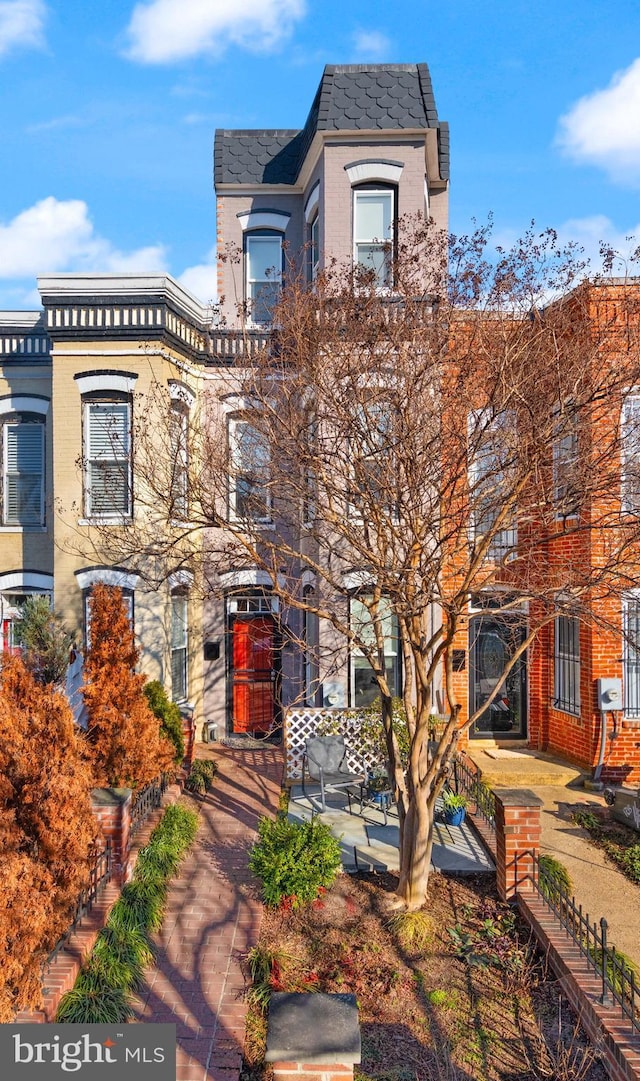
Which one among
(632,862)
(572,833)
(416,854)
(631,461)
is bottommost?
(572,833)

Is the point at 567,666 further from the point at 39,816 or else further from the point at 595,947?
the point at 39,816

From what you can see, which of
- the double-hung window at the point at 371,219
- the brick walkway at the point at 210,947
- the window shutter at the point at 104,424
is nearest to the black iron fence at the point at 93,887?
the brick walkway at the point at 210,947

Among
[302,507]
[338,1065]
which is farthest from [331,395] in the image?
[338,1065]

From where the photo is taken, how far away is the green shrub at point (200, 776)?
10.7 meters

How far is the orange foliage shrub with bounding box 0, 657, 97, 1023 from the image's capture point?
16.4ft

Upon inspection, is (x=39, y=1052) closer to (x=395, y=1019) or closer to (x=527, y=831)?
(x=395, y=1019)

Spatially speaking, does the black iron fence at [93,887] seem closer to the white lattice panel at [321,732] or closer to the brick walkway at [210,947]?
the brick walkway at [210,947]

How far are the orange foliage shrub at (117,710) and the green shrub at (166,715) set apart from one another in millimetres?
1279

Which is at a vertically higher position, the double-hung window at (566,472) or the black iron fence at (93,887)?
the double-hung window at (566,472)

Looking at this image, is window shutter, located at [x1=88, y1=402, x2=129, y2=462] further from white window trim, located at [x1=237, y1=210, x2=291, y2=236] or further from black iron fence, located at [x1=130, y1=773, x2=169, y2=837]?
white window trim, located at [x1=237, y1=210, x2=291, y2=236]

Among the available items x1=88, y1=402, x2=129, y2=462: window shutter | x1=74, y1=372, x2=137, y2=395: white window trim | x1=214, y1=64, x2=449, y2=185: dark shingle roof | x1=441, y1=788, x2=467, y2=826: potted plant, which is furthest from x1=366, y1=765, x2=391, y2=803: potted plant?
x1=214, y1=64, x2=449, y2=185: dark shingle roof

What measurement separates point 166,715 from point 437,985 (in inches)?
230

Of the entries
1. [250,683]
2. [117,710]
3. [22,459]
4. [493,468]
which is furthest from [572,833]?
[22,459]

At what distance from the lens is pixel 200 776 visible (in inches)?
432
